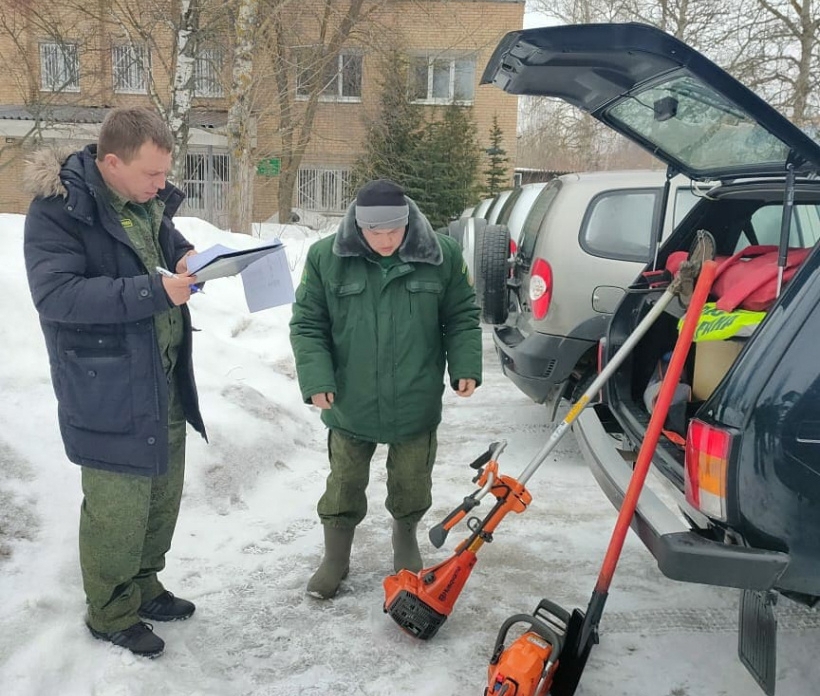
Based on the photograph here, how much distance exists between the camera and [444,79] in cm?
2138

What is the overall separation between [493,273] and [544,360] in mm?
1235

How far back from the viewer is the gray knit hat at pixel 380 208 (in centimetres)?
276

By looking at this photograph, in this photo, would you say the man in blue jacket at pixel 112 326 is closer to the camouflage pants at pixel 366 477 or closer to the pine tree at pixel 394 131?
the camouflage pants at pixel 366 477

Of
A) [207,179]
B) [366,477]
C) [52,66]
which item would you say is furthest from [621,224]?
[52,66]

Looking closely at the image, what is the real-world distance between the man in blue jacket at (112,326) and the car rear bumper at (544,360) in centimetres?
254

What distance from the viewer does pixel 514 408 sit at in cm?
607

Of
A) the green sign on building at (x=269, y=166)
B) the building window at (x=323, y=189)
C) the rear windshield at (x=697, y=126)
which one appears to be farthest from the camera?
the building window at (x=323, y=189)

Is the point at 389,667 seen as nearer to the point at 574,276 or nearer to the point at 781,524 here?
the point at 781,524

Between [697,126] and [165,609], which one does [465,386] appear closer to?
[697,126]

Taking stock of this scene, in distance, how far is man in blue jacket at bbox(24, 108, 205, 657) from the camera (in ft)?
7.37

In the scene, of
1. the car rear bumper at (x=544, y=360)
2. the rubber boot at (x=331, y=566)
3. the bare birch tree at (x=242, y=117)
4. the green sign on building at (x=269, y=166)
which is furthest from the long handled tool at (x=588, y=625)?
the green sign on building at (x=269, y=166)

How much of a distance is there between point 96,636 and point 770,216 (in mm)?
4031

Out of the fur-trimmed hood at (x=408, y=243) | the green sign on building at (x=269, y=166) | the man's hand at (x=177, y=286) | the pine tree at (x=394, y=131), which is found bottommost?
the man's hand at (x=177, y=286)

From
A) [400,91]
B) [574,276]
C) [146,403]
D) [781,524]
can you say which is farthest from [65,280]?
[400,91]
